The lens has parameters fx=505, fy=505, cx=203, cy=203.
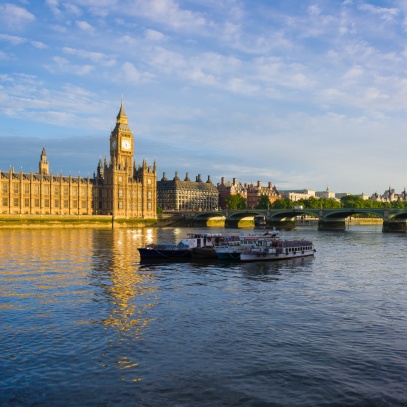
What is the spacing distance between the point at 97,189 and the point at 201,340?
139m

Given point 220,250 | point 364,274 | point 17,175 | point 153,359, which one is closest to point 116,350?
point 153,359

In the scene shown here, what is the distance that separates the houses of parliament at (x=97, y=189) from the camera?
136875 millimetres

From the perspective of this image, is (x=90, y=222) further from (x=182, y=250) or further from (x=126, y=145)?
(x=182, y=250)

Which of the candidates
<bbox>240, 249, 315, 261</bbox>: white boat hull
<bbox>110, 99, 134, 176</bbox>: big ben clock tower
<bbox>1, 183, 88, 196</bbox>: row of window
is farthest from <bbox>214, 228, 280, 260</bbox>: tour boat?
<bbox>110, 99, 134, 176</bbox>: big ben clock tower

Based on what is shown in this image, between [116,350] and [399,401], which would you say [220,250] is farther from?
[399,401]

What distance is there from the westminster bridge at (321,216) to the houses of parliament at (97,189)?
18497 millimetres

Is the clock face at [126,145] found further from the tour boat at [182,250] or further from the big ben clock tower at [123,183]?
the tour boat at [182,250]

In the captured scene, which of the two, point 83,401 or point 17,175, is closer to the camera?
point 83,401

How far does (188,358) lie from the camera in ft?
63.9

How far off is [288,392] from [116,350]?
750 cm

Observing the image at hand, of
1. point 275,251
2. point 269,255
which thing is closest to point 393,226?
point 275,251

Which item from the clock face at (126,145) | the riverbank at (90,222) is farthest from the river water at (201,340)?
the clock face at (126,145)

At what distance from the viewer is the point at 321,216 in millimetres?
141375

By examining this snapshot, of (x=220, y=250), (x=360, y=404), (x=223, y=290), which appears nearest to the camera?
(x=360, y=404)
